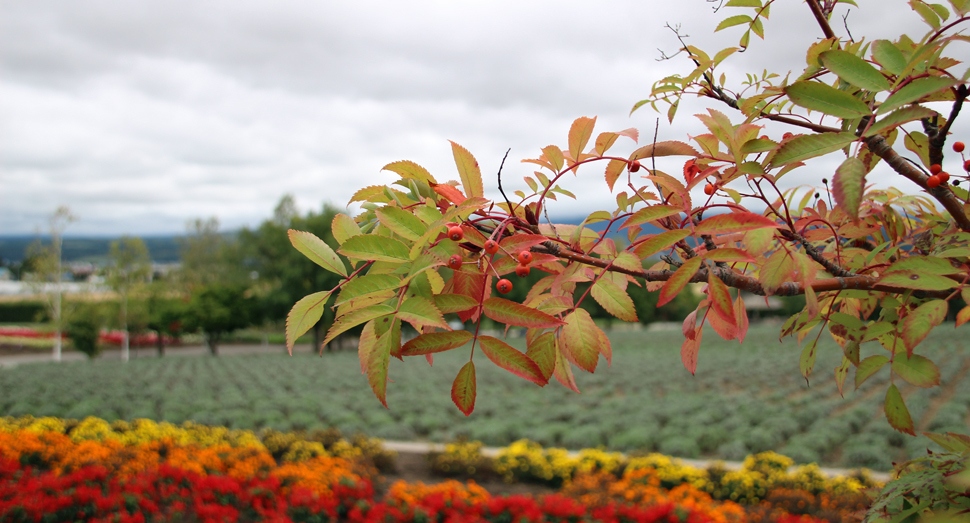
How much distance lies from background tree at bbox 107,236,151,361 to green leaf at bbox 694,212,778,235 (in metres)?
27.5

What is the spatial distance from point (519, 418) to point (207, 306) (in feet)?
69.9

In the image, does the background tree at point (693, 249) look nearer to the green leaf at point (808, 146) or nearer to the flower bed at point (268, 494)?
the green leaf at point (808, 146)

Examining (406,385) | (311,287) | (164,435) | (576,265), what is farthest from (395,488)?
(311,287)

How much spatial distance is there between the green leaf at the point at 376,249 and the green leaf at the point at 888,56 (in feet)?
2.50

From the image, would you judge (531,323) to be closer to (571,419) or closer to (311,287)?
(571,419)

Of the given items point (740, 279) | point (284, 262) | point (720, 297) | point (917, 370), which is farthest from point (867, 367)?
point (284, 262)

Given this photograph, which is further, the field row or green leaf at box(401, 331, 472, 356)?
the field row

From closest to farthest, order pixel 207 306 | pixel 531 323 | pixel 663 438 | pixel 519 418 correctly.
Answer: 1. pixel 531 323
2. pixel 663 438
3. pixel 519 418
4. pixel 207 306

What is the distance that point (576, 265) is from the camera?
84 centimetres

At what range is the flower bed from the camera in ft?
11.9

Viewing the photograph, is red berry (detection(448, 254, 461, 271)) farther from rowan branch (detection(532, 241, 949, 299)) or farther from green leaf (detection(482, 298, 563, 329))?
rowan branch (detection(532, 241, 949, 299))

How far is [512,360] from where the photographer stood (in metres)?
0.73

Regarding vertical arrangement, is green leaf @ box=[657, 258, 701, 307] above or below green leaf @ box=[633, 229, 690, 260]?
below

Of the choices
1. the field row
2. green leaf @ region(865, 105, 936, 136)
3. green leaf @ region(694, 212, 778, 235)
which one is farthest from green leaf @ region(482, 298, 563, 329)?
the field row
